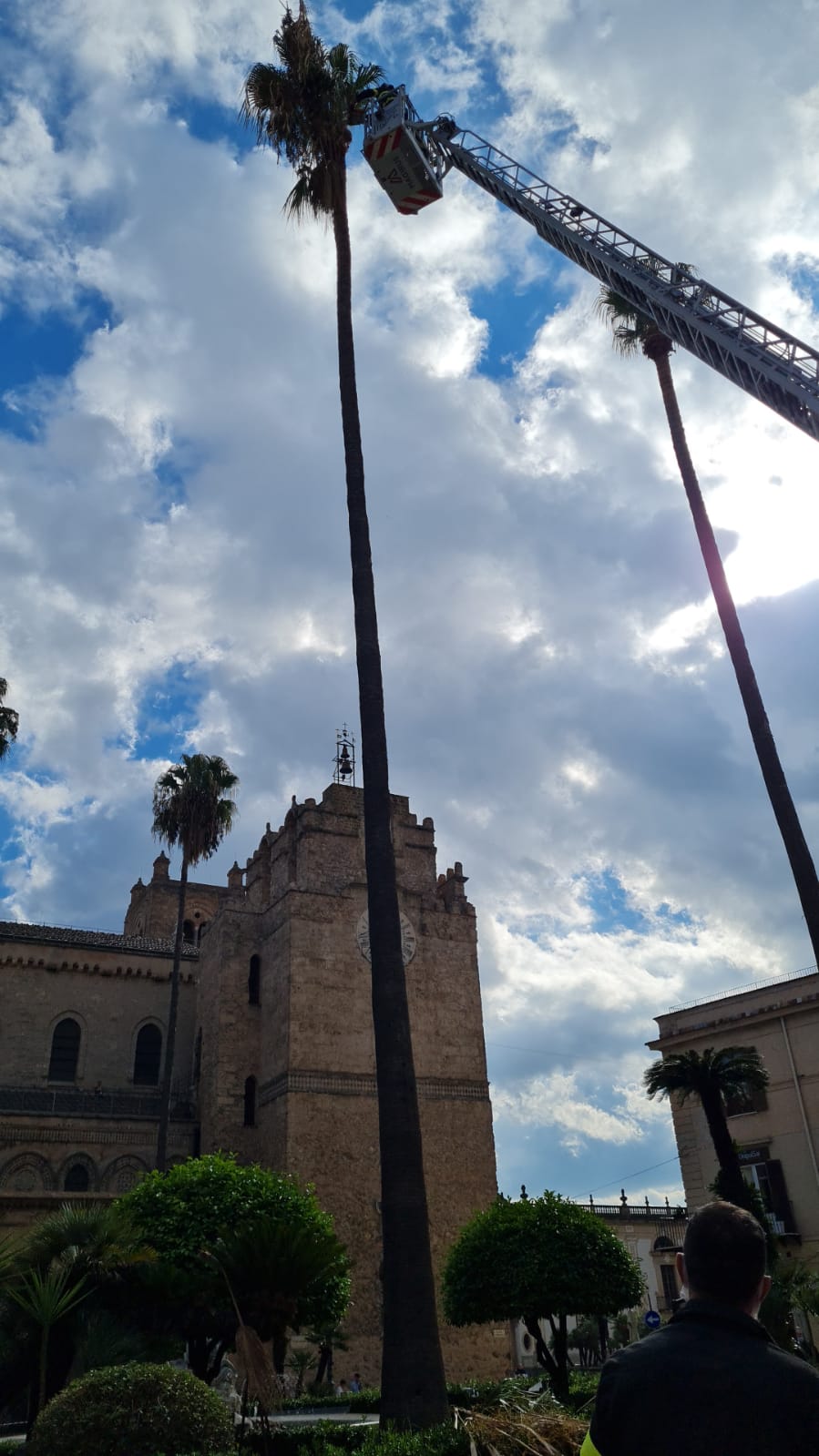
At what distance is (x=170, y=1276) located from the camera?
48.4ft

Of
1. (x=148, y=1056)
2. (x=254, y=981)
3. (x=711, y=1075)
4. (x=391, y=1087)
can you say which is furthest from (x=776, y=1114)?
(x=148, y=1056)

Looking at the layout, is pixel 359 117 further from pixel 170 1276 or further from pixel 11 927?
pixel 11 927

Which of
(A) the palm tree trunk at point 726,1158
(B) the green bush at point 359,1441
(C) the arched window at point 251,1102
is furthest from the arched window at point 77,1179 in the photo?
(B) the green bush at point 359,1441

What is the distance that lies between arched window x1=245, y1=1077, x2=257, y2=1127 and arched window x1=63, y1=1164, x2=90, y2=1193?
17.1ft

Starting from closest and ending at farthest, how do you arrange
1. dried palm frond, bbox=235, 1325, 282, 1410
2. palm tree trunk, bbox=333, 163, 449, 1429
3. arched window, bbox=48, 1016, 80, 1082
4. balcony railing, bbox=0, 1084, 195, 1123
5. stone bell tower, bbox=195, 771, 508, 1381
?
dried palm frond, bbox=235, 1325, 282, 1410 → palm tree trunk, bbox=333, 163, 449, 1429 → stone bell tower, bbox=195, 771, 508, 1381 → balcony railing, bbox=0, 1084, 195, 1123 → arched window, bbox=48, 1016, 80, 1082

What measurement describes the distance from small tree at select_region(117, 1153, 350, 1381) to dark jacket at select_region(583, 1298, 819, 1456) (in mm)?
11203

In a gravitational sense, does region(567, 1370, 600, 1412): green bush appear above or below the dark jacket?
below

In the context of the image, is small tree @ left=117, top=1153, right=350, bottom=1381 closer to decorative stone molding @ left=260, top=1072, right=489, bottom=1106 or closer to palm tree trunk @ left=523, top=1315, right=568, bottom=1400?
palm tree trunk @ left=523, top=1315, right=568, bottom=1400

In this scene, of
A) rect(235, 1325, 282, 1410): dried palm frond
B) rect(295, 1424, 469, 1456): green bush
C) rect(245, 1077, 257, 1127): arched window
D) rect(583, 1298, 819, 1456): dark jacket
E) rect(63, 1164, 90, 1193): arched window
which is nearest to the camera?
rect(583, 1298, 819, 1456): dark jacket

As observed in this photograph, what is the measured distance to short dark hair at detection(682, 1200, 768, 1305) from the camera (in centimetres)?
Answer: 317

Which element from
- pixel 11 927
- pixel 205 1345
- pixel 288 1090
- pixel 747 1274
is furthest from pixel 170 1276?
pixel 11 927

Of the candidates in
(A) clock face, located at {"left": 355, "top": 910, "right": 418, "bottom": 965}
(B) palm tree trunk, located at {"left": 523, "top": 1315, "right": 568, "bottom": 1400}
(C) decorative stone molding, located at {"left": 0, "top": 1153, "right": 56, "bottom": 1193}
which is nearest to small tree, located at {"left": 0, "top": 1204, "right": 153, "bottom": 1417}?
(B) palm tree trunk, located at {"left": 523, "top": 1315, "right": 568, "bottom": 1400}

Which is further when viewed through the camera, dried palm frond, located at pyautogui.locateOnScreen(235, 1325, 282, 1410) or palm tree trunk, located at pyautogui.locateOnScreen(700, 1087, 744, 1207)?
palm tree trunk, located at pyautogui.locateOnScreen(700, 1087, 744, 1207)

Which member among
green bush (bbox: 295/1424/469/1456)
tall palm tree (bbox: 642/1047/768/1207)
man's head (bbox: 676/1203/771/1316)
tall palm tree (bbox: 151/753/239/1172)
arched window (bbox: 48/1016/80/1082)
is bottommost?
green bush (bbox: 295/1424/469/1456)
